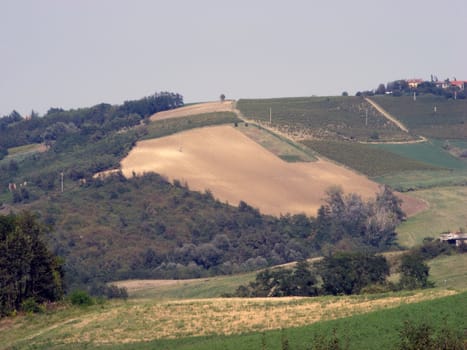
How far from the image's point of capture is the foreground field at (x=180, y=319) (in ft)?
180

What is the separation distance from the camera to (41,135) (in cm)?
18650

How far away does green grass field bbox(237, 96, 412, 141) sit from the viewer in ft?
531

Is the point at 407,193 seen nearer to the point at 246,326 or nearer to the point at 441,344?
the point at 246,326

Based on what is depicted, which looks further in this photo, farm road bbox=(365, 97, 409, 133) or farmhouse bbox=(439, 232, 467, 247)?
farm road bbox=(365, 97, 409, 133)

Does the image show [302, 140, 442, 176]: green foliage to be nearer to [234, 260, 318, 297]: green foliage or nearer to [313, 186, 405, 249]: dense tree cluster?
[313, 186, 405, 249]: dense tree cluster

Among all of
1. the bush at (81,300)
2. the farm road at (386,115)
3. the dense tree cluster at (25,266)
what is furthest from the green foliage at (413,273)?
the farm road at (386,115)

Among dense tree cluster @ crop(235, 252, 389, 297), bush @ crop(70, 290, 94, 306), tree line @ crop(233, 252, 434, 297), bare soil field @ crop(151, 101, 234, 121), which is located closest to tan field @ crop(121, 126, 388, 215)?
bare soil field @ crop(151, 101, 234, 121)

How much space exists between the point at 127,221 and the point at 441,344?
95592 millimetres

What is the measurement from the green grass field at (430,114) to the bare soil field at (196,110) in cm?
2600

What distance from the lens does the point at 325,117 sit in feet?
559

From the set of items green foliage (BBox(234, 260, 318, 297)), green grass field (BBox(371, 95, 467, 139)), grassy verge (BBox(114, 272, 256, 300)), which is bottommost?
grassy verge (BBox(114, 272, 256, 300))

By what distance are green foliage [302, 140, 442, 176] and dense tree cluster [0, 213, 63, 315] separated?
74349 millimetres

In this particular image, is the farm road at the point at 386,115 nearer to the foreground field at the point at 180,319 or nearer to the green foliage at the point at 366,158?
the green foliage at the point at 366,158

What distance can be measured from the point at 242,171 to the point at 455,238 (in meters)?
35.5
